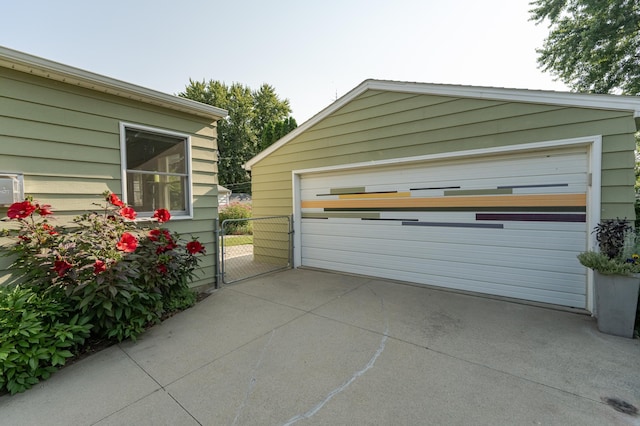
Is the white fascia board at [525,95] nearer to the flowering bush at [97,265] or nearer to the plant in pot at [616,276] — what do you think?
the plant in pot at [616,276]

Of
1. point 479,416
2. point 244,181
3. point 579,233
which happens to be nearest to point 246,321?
point 479,416

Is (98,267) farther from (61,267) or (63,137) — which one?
(63,137)

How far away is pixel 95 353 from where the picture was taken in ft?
8.43

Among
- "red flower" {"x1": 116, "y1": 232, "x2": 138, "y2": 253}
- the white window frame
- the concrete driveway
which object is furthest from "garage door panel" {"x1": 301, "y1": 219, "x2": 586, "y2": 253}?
"red flower" {"x1": 116, "y1": 232, "x2": 138, "y2": 253}

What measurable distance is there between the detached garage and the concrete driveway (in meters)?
0.79

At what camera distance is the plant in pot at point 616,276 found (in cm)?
266

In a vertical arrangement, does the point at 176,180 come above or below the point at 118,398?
above

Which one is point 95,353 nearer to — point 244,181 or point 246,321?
point 246,321

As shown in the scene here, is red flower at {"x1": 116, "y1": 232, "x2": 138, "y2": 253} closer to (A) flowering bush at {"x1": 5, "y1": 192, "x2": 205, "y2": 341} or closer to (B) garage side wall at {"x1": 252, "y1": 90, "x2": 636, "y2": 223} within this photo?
(A) flowering bush at {"x1": 5, "y1": 192, "x2": 205, "y2": 341}

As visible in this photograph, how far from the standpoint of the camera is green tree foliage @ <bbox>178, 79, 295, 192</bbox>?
27359 mm

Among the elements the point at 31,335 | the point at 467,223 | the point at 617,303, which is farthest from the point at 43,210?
the point at 617,303

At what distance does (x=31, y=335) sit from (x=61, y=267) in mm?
576

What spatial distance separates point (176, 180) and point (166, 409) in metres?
3.26

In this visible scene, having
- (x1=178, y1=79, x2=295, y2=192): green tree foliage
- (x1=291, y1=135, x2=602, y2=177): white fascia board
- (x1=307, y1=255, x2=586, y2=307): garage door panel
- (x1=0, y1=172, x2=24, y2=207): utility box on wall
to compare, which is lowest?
(x1=307, y1=255, x2=586, y2=307): garage door panel
